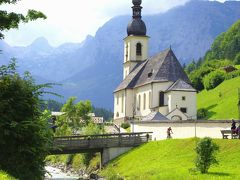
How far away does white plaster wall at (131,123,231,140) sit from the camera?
1528 inches

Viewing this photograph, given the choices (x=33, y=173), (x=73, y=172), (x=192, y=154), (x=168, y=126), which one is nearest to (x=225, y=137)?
(x=192, y=154)

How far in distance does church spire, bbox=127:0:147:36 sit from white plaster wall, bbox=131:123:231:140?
3900 cm

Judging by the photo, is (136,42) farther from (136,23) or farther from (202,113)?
(202,113)

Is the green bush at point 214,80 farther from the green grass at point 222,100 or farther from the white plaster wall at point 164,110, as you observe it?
the white plaster wall at point 164,110

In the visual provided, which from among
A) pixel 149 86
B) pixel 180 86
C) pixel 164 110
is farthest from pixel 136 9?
pixel 180 86

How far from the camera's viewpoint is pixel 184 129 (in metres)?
42.7

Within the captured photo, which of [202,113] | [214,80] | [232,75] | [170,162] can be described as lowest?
[170,162]

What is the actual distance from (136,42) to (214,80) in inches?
743

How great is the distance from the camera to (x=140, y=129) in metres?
51.9

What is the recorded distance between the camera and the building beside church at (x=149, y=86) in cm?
6481

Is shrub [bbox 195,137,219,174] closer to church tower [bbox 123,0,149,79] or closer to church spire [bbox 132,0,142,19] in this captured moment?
church tower [bbox 123,0,149,79]

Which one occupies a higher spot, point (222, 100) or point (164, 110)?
point (222, 100)

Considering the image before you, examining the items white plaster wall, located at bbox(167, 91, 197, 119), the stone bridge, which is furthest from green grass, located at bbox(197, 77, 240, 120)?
the stone bridge

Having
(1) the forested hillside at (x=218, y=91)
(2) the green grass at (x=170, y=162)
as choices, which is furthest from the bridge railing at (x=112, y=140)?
(1) the forested hillside at (x=218, y=91)
